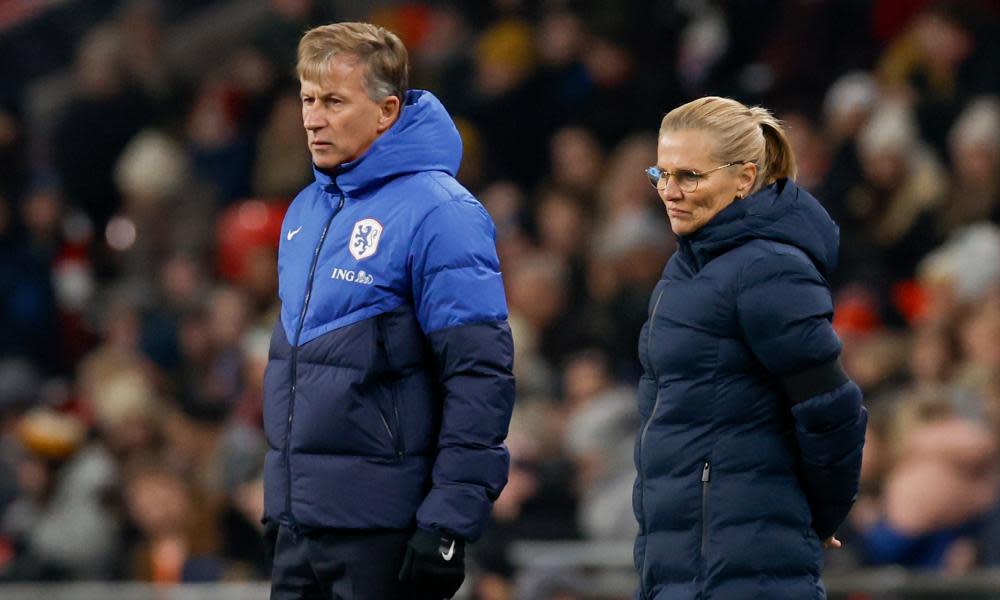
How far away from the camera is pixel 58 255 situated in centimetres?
1241

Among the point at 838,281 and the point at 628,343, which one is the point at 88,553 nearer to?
the point at 628,343

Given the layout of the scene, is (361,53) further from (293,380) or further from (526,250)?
(526,250)

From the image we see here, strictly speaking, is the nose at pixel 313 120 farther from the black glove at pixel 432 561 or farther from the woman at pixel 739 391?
the black glove at pixel 432 561

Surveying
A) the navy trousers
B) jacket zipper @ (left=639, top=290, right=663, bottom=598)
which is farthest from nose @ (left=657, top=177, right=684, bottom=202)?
the navy trousers

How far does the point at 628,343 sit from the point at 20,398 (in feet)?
12.1

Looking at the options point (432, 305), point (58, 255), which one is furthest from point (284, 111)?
point (432, 305)

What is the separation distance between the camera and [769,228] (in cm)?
427

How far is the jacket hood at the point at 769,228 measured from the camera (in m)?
4.27

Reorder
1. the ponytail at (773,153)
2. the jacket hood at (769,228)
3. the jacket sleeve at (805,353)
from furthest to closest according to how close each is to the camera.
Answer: the ponytail at (773,153), the jacket hood at (769,228), the jacket sleeve at (805,353)

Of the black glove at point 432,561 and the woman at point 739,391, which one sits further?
the black glove at point 432,561

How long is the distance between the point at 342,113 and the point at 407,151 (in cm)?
18

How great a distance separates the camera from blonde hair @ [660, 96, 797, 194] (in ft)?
14.1

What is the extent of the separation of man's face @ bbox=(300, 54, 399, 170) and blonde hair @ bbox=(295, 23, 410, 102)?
0.01m

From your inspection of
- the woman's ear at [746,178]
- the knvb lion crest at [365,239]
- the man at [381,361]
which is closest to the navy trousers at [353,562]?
the man at [381,361]
